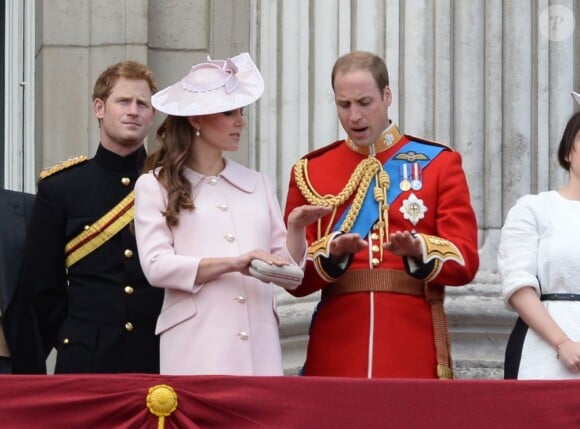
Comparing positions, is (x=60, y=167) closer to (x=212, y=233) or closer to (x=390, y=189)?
(x=212, y=233)

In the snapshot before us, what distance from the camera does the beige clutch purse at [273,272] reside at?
249 inches

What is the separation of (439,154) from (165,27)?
2592 millimetres

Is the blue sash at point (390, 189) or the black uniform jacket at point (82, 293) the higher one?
the blue sash at point (390, 189)

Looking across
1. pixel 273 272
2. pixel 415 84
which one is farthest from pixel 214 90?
pixel 415 84

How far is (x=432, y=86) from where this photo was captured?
340 inches

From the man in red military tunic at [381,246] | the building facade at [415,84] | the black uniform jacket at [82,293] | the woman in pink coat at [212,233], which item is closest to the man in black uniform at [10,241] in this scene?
the black uniform jacket at [82,293]

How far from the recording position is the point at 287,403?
608 cm

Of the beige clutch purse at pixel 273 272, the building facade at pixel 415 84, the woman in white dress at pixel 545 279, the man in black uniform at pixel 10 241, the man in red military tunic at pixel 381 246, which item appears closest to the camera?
the beige clutch purse at pixel 273 272

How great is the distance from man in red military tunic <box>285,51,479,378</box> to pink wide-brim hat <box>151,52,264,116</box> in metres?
0.34

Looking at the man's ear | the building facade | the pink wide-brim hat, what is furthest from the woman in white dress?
the man's ear

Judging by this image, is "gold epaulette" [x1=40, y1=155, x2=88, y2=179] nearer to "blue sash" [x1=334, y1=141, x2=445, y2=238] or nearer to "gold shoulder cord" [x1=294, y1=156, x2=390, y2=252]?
"gold shoulder cord" [x1=294, y1=156, x2=390, y2=252]

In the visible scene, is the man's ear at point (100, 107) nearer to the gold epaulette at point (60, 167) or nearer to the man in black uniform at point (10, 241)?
the gold epaulette at point (60, 167)

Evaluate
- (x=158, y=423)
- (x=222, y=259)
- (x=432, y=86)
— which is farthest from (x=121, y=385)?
(x=432, y=86)

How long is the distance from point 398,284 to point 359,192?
378 mm
